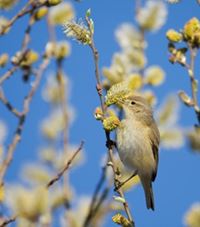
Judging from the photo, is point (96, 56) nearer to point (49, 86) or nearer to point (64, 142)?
point (64, 142)

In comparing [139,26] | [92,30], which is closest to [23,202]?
[92,30]

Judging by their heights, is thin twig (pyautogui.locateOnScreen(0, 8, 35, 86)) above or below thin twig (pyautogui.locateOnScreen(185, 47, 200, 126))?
above

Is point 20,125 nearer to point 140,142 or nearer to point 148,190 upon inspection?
point 140,142

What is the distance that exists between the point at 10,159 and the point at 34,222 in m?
0.58

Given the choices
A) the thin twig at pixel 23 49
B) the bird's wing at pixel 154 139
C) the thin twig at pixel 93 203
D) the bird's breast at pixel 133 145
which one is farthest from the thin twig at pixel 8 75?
the bird's wing at pixel 154 139

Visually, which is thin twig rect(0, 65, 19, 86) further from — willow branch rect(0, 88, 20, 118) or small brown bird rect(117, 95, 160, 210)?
small brown bird rect(117, 95, 160, 210)

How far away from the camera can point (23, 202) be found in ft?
5.37

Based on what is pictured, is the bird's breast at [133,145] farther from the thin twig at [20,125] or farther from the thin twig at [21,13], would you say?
the thin twig at [21,13]

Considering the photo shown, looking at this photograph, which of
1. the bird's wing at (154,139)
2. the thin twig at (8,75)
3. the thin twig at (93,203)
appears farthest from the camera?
the bird's wing at (154,139)

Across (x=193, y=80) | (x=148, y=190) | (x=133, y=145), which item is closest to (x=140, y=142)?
(x=133, y=145)

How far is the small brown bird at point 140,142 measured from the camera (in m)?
4.62

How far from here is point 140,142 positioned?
15.9 feet

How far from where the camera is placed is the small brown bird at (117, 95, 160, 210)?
462 centimetres

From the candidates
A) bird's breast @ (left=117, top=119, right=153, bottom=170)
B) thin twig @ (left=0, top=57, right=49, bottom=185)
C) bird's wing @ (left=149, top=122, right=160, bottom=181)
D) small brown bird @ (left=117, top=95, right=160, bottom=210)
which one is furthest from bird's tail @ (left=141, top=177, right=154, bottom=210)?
thin twig @ (left=0, top=57, right=49, bottom=185)
